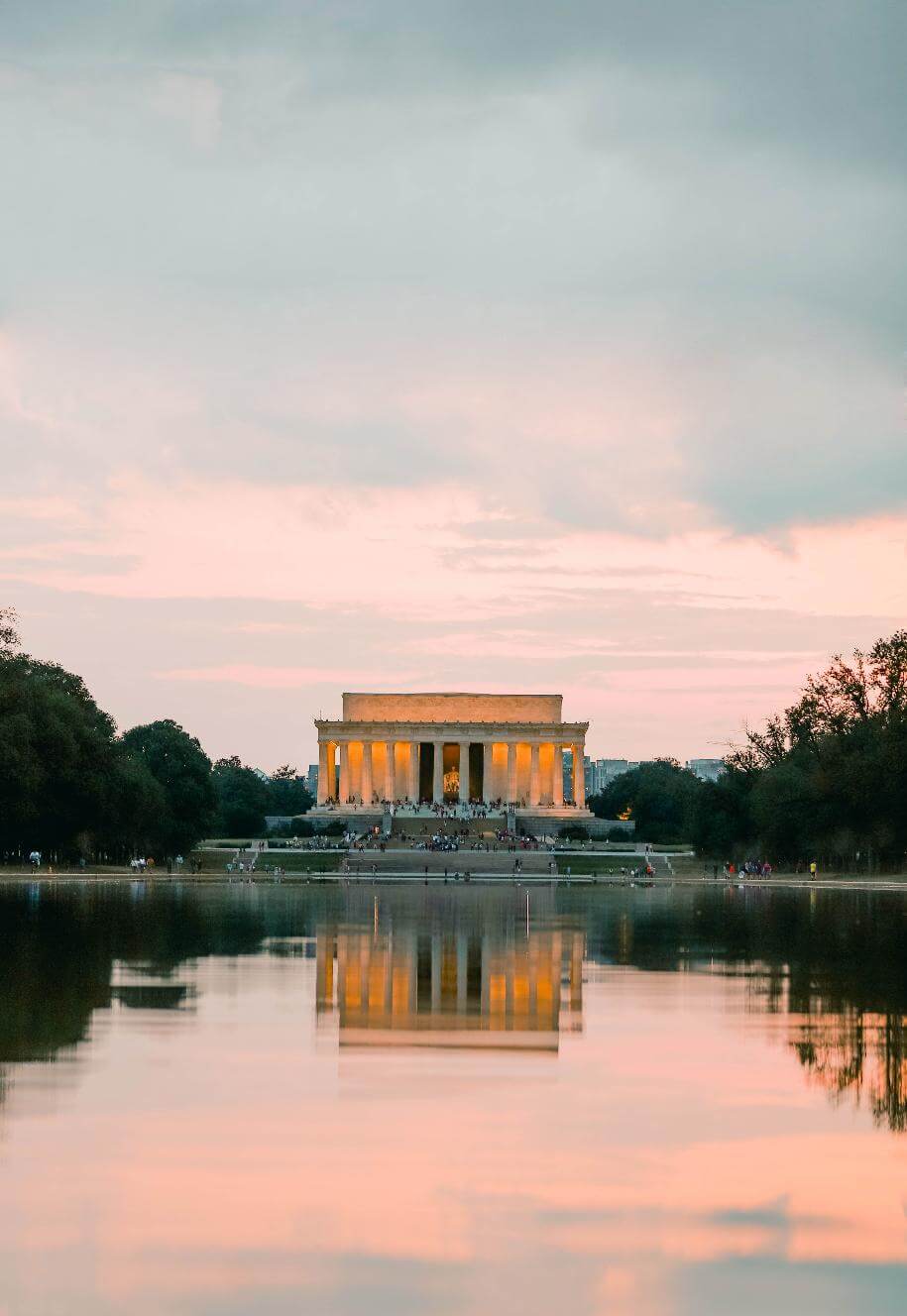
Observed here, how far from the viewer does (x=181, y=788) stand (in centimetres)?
12150

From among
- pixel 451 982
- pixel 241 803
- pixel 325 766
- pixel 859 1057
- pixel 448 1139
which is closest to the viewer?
pixel 448 1139

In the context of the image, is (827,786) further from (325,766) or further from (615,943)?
(325,766)

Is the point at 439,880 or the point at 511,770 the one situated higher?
the point at 511,770

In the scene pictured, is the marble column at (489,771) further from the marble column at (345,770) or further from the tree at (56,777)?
the tree at (56,777)

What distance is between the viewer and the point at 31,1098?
551 inches

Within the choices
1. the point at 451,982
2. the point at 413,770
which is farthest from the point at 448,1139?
the point at 413,770

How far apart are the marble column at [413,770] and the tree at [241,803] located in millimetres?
21452

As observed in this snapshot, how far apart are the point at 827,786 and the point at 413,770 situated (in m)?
76.0

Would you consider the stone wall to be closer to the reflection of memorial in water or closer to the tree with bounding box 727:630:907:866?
the tree with bounding box 727:630:907:866

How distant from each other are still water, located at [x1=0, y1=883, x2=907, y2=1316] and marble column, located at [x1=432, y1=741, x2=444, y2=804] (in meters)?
140

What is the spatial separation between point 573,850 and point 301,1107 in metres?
113

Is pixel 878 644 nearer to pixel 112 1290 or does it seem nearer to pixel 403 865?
pixel 403 865

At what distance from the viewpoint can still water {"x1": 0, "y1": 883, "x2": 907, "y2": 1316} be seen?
29.4 ft

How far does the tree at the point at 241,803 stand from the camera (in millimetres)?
181750
